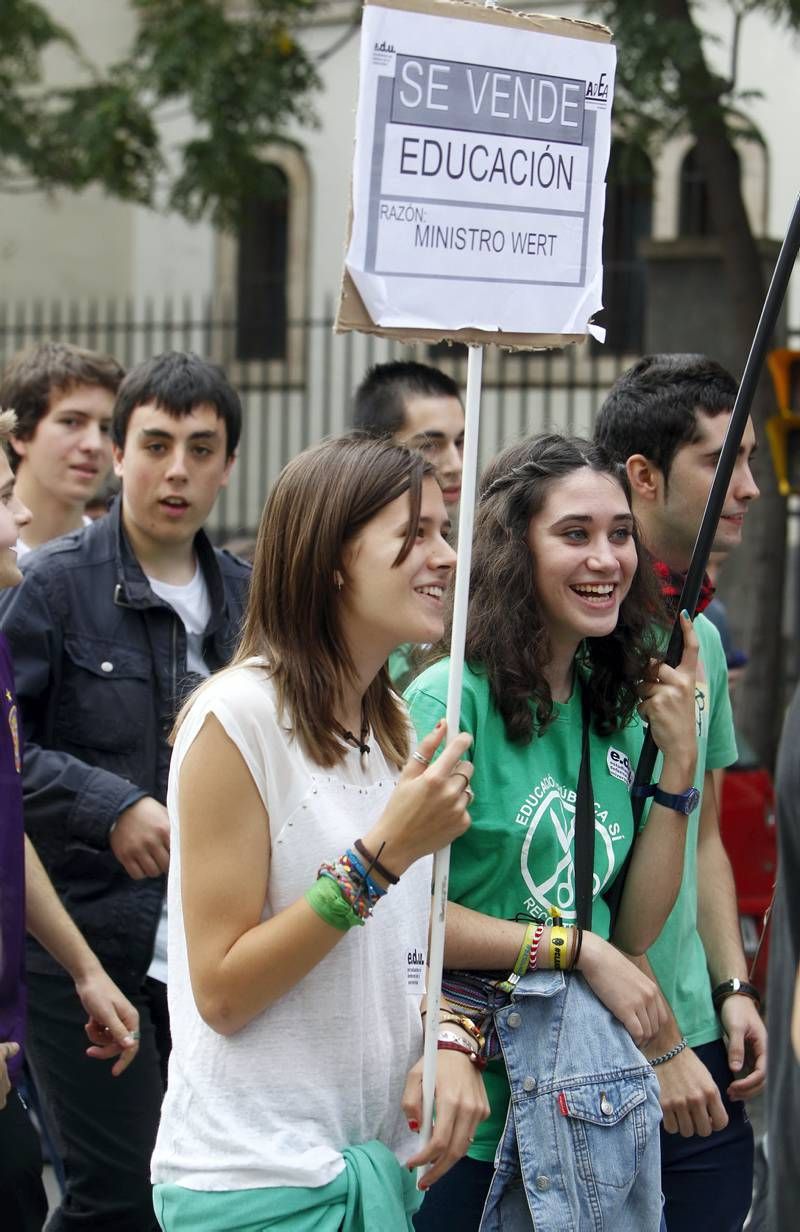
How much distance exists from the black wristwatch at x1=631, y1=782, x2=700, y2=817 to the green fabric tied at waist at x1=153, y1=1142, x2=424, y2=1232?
2.77ft

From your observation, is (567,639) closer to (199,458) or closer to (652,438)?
(652,438)

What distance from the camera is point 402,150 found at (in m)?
2.84

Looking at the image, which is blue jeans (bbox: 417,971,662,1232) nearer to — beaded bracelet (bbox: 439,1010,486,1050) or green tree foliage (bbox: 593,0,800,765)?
beaded bracelet (bbox: 439,1010,486,1050)

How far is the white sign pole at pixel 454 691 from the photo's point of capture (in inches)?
109

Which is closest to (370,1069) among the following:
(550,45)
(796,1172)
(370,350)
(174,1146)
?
(174,1146)

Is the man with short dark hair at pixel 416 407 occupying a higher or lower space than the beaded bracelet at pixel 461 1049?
higher

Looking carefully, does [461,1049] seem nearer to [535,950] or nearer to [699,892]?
[535,950]

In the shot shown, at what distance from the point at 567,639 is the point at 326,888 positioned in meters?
0.85

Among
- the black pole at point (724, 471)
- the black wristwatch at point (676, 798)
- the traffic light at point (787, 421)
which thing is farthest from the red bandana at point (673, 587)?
the traffic light at point (787, 421)

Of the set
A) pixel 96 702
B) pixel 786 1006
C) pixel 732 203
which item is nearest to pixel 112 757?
pixel 96 702

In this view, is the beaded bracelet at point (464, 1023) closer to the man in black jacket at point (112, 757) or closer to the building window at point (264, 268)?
the man in black jacket at point (112, 757)

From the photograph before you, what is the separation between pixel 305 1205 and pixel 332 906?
44 centimetres

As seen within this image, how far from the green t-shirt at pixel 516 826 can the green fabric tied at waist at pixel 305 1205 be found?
391mm

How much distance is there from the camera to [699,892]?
390 cm
